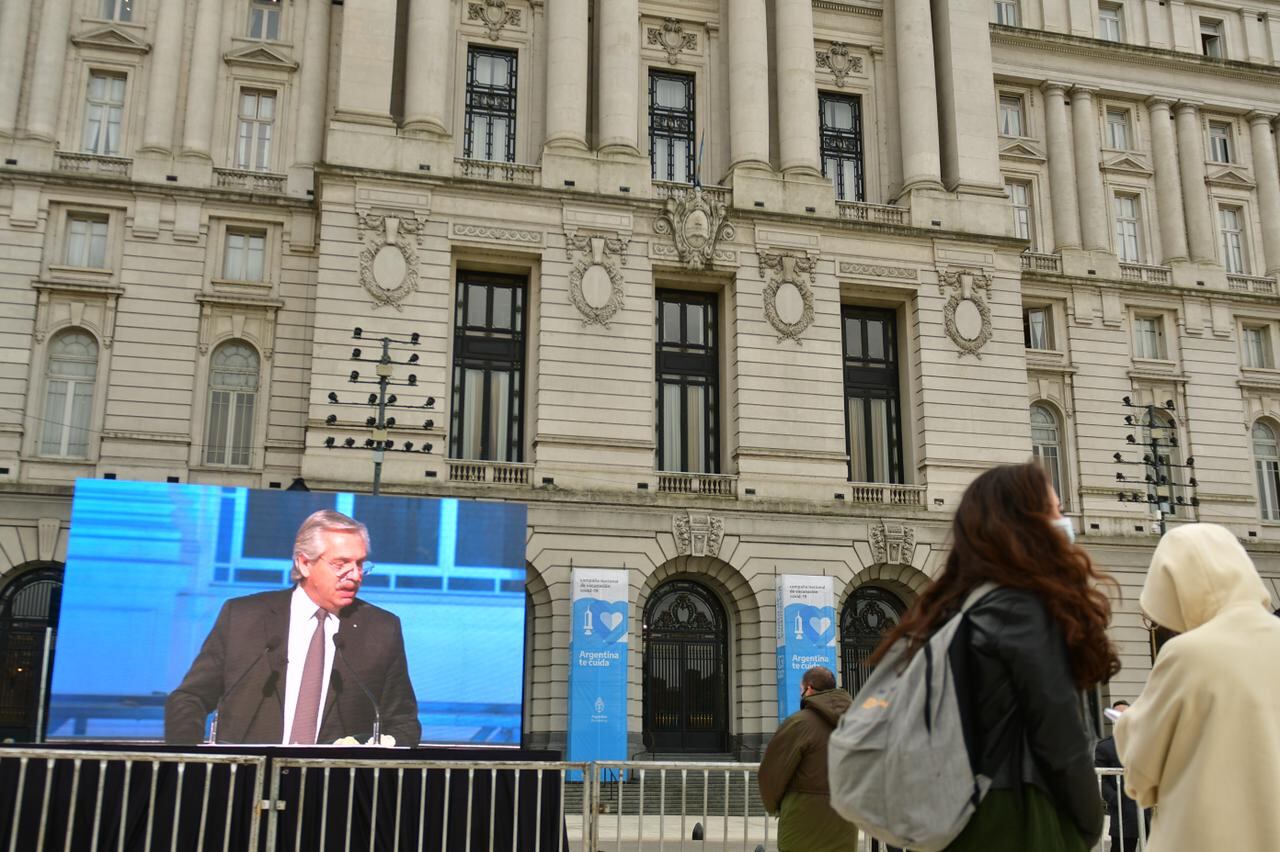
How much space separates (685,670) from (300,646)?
10.8 m

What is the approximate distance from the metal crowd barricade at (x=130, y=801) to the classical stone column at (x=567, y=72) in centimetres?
2490

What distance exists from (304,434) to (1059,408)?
2251cm

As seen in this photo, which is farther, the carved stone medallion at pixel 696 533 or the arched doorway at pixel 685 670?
the carved stone medallion at pixel 696 533

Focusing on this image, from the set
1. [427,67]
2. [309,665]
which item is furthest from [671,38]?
[309,665]

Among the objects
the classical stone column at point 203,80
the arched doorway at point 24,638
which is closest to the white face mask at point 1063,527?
the arched doorway at point 24,638

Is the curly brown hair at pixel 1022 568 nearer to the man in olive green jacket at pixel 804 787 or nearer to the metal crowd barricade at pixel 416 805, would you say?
the man in olive green jacket at pixel 804 787

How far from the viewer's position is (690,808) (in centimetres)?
2339

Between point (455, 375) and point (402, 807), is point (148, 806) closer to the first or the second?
point (402, 807)

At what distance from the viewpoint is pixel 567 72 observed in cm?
3288

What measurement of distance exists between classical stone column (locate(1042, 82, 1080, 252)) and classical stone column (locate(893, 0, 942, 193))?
5.80 meters

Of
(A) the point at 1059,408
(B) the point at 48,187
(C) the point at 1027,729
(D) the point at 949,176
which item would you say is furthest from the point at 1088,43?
(C) the point at 1027,729

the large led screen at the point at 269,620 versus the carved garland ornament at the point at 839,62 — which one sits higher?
the carved garland ornament at the point at 839,62

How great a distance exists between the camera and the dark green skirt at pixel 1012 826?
354cm

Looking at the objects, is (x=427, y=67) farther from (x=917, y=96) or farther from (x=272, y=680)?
(x=272, y=680)
